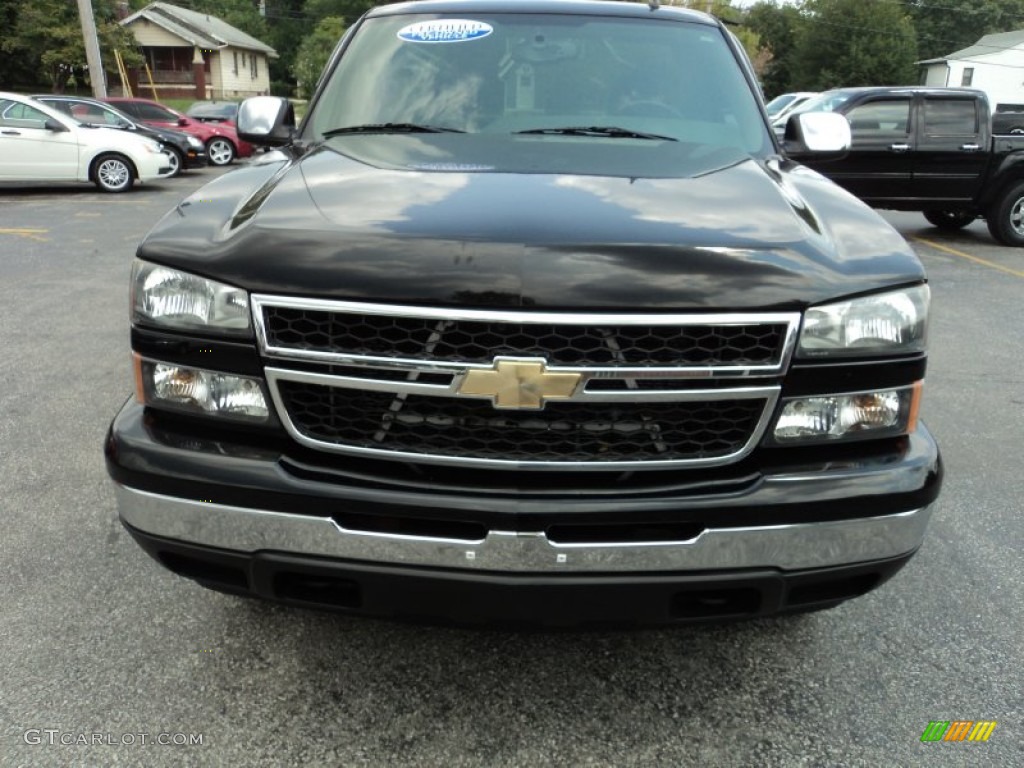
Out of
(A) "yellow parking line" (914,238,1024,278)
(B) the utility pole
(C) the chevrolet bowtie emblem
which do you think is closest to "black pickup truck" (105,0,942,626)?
(C) the chevrolet bowtie emblem

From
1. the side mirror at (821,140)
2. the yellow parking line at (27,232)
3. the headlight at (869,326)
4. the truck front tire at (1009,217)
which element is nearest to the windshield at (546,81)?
the side mirror at (821,140)

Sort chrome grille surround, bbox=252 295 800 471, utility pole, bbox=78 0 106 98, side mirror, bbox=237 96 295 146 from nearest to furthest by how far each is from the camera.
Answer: chrome grille surround, bbox=252 295 800 471 < side mirror, bbox=237 96 295 146 < utility pole, bbox=78 0 106 98

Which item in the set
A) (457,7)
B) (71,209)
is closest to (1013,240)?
(457,7)

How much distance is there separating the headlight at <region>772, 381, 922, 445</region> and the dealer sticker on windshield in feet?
7.12

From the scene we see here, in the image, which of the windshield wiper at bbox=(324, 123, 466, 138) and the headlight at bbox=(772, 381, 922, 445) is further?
the windshield wiper at bbox=(324, 123, 466, 138)

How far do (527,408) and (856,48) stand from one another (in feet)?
189

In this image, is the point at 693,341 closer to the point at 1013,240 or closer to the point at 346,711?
the point at 346,711

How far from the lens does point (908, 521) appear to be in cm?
208

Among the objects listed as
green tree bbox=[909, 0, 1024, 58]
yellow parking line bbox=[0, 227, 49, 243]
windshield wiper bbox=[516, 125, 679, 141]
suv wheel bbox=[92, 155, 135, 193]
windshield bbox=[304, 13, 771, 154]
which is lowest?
yellow parking line bbox=[0, 227, 49, 243]

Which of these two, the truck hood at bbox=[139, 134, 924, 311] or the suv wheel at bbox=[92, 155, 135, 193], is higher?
the truck hood at bbox=[139, 134, 924, 311]

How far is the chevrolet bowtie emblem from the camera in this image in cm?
190

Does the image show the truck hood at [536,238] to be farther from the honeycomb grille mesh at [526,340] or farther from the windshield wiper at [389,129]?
the windshield wiper at [389,129]

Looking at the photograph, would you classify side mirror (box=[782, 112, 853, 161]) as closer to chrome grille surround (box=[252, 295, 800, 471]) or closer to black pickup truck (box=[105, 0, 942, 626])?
black pickup truck (box=[105, 0, 942, 626])

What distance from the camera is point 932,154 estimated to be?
35.5ft
